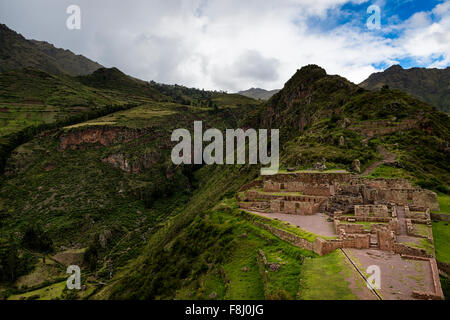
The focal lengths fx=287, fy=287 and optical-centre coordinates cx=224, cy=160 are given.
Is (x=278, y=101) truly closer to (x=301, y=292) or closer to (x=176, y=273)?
(x=176, y=273)

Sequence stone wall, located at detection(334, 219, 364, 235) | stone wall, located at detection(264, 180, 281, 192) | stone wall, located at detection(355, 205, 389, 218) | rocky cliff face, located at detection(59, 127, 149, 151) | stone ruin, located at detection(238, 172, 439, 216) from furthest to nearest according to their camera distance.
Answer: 1. rocky cliff face, located at detection(59, 127, 149, 151)
2. stone wall, located at detection(264, 180, 281, 192)
3. stone ruin, located at detection(238, 172, 439, 216)
4. stone wall, located at detection(355, 205, 389, 218)
5. stone wall, located at detection(334, 219, 364, 235)

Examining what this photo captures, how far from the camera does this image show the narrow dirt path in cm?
3750

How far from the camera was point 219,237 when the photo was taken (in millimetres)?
28828

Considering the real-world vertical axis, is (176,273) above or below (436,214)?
below

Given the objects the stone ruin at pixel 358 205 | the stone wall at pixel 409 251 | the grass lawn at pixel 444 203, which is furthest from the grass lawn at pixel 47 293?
the grass lawn at pixel 444 203

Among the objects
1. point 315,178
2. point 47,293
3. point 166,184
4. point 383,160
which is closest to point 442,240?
point 315,178

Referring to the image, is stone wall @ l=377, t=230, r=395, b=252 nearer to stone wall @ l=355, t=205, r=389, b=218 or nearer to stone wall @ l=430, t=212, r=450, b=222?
stone wall @ l=355, t=205, r=389, b=218

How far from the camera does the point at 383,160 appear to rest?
40.2m

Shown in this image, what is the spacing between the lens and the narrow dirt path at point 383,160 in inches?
1477

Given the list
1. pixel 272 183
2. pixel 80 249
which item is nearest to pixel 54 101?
pixel 80 249

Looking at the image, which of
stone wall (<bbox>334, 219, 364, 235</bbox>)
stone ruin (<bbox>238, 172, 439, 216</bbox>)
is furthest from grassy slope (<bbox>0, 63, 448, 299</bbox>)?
stone ruin (<bbox>238, 172, 439, 216</bbox>)
